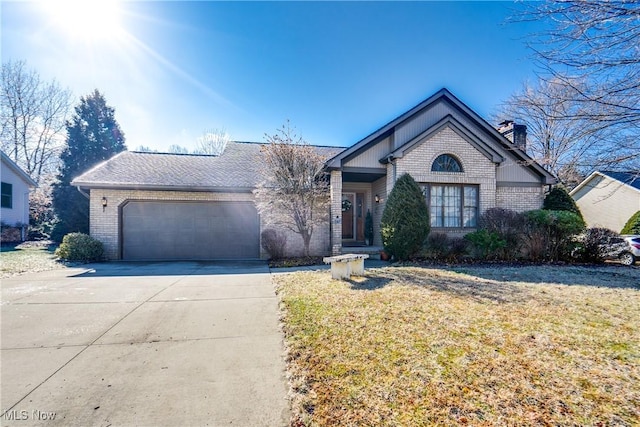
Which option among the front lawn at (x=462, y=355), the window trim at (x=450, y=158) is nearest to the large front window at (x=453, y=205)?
the window trim at (x=450, y=158)

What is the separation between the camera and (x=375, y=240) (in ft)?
41.1

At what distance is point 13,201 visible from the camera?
17641 millimetres

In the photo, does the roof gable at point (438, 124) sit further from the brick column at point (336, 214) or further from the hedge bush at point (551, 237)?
the hedge bush at point (551, 237)

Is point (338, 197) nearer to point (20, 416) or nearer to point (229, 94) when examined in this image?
point (229, 94)

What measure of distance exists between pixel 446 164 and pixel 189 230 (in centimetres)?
1097

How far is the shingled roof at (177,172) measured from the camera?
1112cm

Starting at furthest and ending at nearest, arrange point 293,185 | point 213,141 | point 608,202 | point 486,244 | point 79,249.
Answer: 1. point 213,141
2. point 608,202
3. point 79,249
4. point 293,185
5. point 486,244

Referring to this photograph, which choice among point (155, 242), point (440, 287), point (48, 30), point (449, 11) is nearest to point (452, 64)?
→ point (449, 11)

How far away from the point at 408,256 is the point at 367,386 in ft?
24.0

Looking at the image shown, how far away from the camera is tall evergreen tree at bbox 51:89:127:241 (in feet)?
51.5

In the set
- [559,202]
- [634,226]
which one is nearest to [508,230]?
[559,202]

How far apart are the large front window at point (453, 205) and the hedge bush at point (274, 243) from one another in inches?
242

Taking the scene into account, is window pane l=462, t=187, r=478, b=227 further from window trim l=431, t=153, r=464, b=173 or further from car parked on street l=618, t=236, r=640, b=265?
car parked on street l=618, t=236, r=640, b=265

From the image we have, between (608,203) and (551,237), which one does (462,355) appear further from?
(608,203)
